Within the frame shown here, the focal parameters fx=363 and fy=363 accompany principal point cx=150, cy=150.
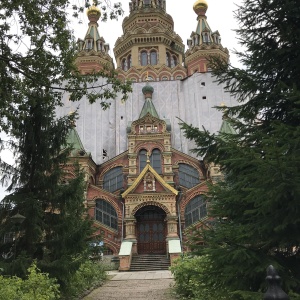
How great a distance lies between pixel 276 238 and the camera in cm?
532

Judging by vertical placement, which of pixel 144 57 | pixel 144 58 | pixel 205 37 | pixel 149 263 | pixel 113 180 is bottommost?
pixel 149 263

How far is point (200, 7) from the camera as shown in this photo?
44719 millimetres

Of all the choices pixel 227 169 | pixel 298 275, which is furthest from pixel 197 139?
pixel 298 275

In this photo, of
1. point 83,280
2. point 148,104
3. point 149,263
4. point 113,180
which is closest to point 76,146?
point 113,180

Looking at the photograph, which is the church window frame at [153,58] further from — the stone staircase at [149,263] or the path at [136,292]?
the path at [136,292]

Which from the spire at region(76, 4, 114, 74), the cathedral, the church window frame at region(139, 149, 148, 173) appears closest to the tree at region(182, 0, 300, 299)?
the cathedral

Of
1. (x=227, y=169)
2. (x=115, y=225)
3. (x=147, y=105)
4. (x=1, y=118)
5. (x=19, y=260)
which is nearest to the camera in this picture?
(x=227, y=169)

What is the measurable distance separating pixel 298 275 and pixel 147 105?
2733 cm

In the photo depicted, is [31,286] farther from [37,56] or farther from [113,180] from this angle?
[113,180]

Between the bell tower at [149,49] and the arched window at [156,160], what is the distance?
44.4 feet

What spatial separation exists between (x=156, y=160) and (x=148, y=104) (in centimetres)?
595

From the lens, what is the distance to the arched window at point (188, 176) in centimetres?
2880

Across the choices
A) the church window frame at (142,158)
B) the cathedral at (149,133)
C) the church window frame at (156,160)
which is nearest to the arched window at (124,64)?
the cathedral at (149,133)

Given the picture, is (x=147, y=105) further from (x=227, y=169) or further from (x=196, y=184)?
(x=227, y=169)
